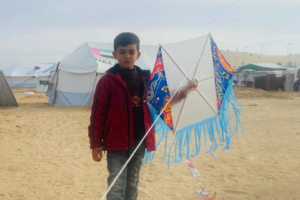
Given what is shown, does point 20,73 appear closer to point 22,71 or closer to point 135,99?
point 22,71

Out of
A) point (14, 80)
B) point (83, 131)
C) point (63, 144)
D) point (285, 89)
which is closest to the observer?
point (63, 144)

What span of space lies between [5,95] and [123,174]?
12.9 m

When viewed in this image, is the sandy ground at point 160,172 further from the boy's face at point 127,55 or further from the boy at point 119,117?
the boy's face at point 127,55

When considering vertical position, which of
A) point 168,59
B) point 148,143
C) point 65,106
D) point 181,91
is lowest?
point 65,106

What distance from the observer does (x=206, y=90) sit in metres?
2.80

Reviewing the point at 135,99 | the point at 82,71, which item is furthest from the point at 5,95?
the point at 135,99

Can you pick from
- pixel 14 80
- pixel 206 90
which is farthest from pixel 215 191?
pixel 14 80

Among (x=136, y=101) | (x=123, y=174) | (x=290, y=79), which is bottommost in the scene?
(x=123, y=174)

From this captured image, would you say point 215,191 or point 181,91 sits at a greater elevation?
point 181,91

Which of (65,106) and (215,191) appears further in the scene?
(65,106)

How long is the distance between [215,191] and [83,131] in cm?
480

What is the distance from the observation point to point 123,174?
2.23 m

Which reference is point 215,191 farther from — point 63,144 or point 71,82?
point 71,82

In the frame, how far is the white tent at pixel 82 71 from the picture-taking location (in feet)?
44.7
